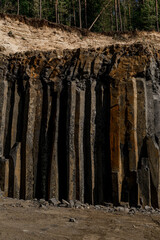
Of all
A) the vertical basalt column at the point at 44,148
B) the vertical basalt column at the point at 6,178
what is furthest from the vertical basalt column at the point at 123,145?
the vertical basalt column at the point at 6,178

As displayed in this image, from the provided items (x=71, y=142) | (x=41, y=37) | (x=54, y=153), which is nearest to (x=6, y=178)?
(x=54, y=153)

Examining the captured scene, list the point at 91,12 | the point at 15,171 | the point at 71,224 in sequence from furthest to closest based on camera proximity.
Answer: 1. the point at 91,12
2. the point at 15,171
3. the point at 71,224

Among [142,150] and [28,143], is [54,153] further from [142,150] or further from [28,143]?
[142,150]

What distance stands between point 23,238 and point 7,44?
44.0 ft

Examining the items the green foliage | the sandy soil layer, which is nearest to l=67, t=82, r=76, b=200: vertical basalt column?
the sandy soil layer

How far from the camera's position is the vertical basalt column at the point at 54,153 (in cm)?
597

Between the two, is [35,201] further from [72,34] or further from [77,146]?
[72,34]

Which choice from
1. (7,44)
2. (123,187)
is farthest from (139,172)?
(7,44)

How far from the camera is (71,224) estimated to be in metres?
3.95

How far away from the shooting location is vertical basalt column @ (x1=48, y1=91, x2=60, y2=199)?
19.6 ft

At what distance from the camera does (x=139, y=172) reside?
549cm

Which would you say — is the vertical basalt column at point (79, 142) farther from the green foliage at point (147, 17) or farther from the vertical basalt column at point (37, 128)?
the green foliage at point (147, 17)

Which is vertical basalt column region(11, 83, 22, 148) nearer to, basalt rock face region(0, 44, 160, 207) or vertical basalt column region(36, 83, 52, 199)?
basalt rock face region(0, 44, 160, 207)

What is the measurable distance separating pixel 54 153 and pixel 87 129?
99 centimetres
